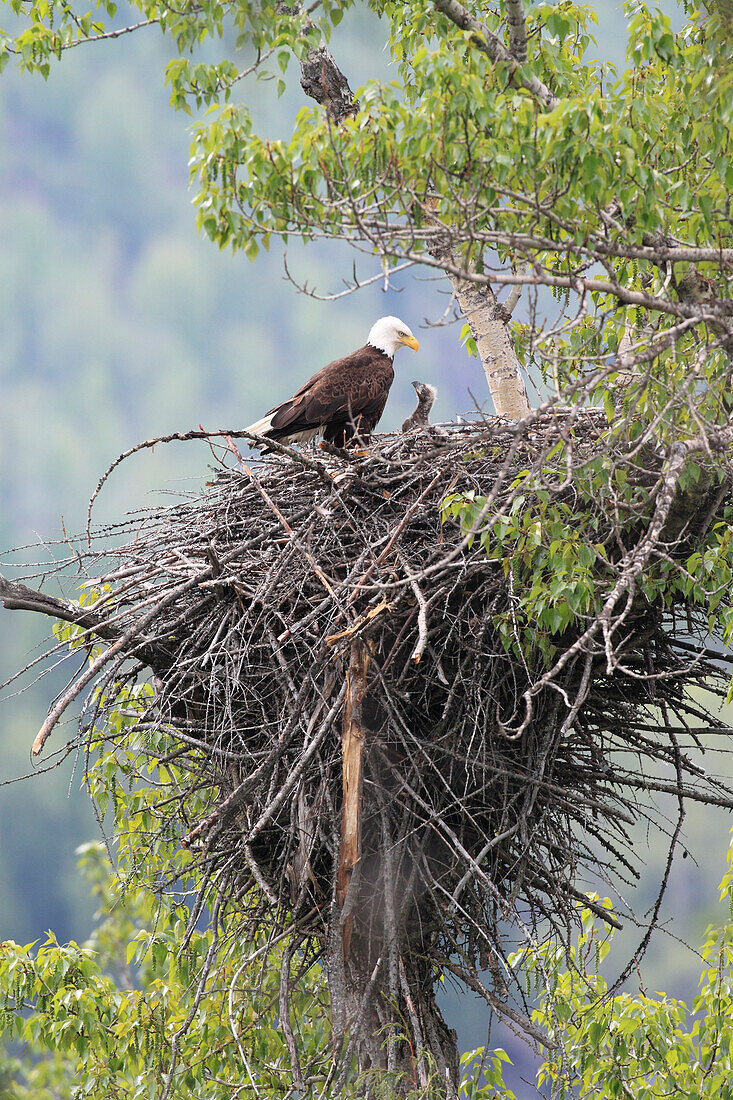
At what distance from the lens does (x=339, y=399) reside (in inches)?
253

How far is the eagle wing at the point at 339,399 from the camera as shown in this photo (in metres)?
6.39

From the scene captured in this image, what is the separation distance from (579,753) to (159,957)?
9.16 feet

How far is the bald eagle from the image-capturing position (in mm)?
6395

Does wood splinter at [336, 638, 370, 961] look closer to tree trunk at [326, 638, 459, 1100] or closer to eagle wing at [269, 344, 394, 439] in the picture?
tree trunk at [326, 638, 459, 1100]

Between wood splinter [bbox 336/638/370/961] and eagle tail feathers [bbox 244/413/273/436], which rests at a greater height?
eagle tail feathers [bbox 244/413/273/436]

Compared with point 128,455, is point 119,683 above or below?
below

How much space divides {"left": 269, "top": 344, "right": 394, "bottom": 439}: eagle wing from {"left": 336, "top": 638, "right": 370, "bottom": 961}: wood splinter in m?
2.24

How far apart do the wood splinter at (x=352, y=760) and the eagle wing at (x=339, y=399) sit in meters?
2.24

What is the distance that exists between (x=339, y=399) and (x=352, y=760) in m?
2.80

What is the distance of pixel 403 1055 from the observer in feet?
15.6

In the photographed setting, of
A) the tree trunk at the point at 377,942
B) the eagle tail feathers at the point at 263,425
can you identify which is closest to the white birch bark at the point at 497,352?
the eagle tail feathers at the point at 263,425

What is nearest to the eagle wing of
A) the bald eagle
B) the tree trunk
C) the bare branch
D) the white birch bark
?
the bald eagle

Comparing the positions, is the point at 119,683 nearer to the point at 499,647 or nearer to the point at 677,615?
the point at 499,647

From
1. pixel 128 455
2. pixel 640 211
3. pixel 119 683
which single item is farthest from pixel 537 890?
pixel 640 211
